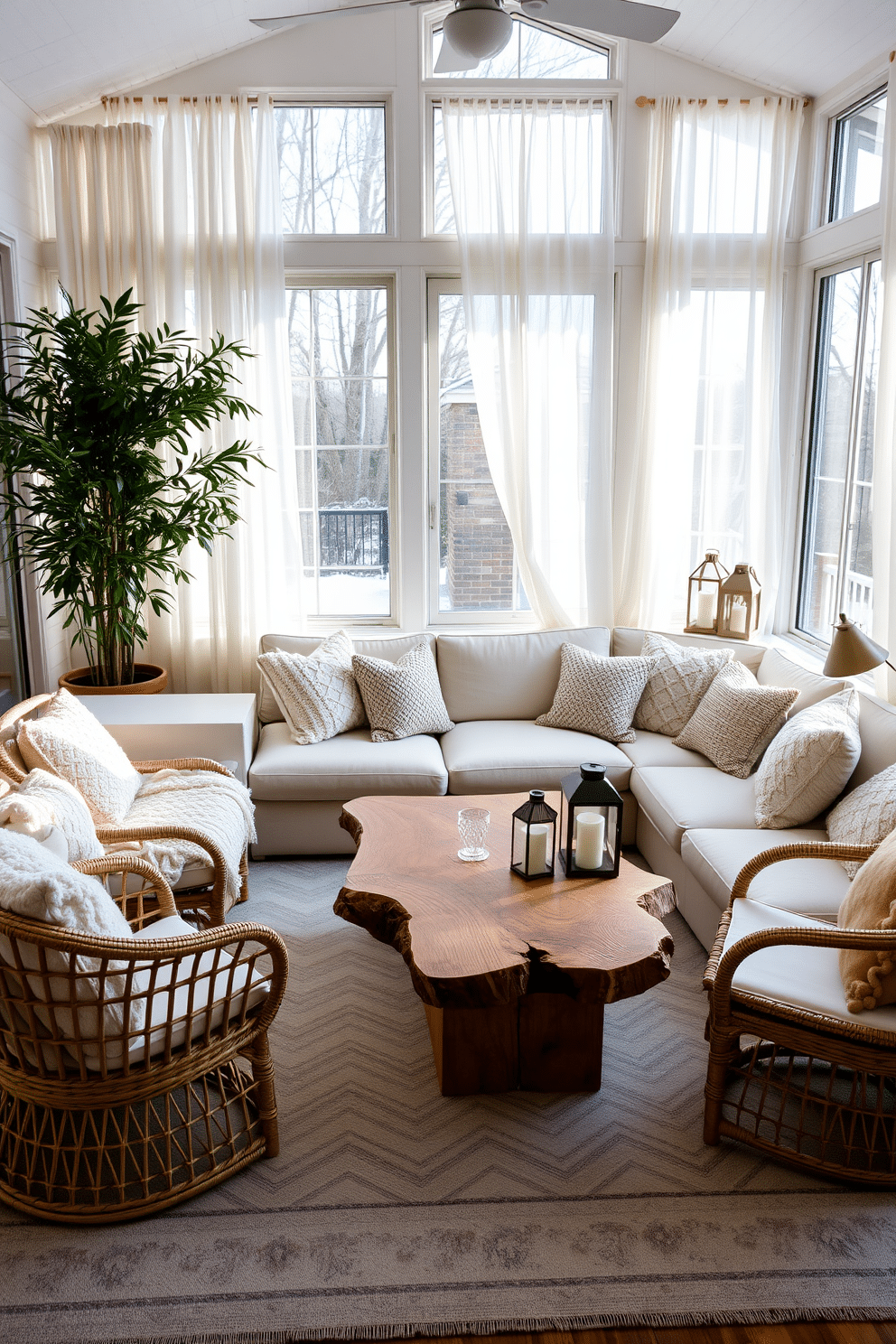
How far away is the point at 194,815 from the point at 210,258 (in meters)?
2.68

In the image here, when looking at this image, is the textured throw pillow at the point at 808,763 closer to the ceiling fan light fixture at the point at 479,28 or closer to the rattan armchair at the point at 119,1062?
the rattan armchair at the point at 119,1062

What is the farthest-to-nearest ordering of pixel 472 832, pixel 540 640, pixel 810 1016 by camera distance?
1. pixel 540 640
2. pixel 472 832
3. pixel 810 1016

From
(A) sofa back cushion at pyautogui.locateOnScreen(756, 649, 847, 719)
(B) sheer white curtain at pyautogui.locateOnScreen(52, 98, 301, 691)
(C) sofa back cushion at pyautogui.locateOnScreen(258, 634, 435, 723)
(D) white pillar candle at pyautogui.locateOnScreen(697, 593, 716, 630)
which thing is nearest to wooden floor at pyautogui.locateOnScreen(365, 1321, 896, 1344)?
(A) sofa back cushion at pyautogui.locateOnScreen(756, 649, 847, 719)

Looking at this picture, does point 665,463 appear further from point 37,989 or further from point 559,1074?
point 37,989

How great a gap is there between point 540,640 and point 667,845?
4.10ft

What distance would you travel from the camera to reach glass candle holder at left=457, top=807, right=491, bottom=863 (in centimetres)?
291

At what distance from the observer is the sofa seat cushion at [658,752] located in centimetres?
407

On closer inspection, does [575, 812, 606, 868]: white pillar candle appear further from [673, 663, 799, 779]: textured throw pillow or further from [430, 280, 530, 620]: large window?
[430, 280, 530, 620]: large window

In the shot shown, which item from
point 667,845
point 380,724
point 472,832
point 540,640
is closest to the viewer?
point 472,832

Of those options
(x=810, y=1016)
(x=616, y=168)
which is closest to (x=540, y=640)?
(x=616, y=168)

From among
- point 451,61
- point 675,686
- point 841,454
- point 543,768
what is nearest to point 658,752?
point 675,686

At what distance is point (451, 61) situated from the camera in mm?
3014

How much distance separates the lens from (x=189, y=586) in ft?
15.8

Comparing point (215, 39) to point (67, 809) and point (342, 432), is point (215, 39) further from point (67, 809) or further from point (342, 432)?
point (67, 809)
